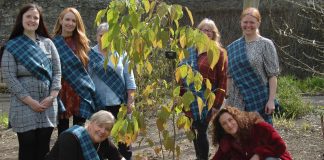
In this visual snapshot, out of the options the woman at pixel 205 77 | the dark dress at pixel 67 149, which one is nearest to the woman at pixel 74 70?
the dark dress at pixel 67 149

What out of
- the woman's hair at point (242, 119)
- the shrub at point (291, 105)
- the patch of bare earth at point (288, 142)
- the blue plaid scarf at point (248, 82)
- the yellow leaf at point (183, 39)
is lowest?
the patch of bare earth at point (288, 142)

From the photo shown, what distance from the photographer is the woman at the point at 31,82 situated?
3.83 meters

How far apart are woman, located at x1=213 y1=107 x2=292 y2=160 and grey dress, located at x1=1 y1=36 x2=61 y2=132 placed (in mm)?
1210

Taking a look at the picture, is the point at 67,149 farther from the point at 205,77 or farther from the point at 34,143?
the point at 205,77

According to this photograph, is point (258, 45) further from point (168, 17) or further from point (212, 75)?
point (168, 17)

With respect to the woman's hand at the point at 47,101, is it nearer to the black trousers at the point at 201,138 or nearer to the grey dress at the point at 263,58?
the black trousers at the point at 201,138

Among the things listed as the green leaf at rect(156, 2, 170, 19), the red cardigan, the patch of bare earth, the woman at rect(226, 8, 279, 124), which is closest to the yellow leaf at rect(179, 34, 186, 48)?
the green leaf at rect(156, 2, 170, 19)

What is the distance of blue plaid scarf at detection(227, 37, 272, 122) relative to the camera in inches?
159

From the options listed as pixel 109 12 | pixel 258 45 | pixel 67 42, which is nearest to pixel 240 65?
pixel 258 45

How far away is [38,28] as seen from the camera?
4.05 metres

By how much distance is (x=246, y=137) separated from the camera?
12.3ft

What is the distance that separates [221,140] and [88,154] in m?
0.97

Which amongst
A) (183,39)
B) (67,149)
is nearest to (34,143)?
(67,149)

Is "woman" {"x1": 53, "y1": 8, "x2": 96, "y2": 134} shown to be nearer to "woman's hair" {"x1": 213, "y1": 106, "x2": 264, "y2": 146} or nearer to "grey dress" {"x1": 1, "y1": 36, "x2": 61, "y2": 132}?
"grey dress" {"x1": 1, "y1": 36, "x2": 61, "y2": 132}
